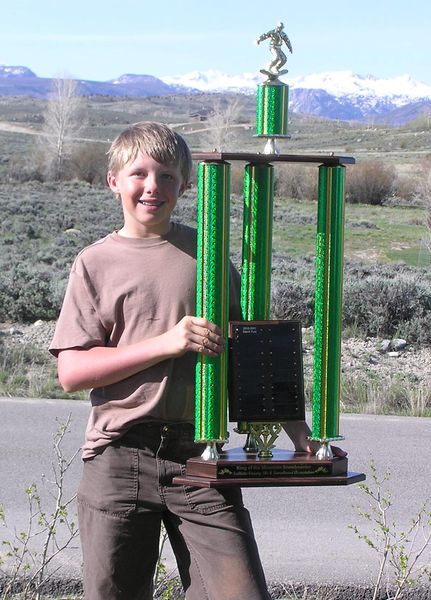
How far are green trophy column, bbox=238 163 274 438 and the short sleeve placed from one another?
1.35 feet

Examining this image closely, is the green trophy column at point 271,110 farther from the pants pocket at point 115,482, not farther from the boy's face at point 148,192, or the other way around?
the pants pocket at point 115,482

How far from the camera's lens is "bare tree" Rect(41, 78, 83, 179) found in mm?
57875

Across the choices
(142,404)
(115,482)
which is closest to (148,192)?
(142,404)

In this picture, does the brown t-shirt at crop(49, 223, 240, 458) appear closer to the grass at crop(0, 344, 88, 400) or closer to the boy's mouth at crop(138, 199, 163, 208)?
the boy's mouth at crop(138, 199, 163, 208)

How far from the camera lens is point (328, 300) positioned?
3059 millimetres

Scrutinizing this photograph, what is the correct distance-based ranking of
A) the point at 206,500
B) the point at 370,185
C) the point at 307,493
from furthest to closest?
the point at 370,185 < the point at 307,493 < the point at 206,500

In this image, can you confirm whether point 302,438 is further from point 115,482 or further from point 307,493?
point 307,493

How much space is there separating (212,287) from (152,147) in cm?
42

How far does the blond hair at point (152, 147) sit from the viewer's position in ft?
9.84

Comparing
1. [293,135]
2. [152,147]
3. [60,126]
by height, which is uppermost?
[60,126]

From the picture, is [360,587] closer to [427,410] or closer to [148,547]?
[148,547]

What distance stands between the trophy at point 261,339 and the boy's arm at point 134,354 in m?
0.07

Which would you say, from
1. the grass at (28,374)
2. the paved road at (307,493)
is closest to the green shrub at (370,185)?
the grass at (28,374)

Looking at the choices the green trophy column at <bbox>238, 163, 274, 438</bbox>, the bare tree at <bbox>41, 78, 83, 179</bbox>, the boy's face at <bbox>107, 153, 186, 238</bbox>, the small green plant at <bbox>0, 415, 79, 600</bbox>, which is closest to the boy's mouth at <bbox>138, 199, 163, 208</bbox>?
the boy's face at <bbox>107, 153, 186, 238</bbox>
